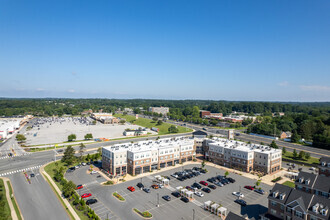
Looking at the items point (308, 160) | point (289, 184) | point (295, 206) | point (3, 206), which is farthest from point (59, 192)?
point (308, 160)

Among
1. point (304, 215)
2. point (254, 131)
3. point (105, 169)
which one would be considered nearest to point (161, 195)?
point (105, 169)

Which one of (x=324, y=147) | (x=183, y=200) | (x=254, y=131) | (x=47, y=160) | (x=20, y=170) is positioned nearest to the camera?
(x=183, y=200)

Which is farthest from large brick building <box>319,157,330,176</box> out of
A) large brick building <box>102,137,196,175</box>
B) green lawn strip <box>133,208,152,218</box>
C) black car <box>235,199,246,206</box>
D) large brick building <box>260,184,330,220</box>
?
green lawn strip <box>133,208,152,218</box>

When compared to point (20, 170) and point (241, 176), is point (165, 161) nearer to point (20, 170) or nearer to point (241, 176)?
point (241, 176)

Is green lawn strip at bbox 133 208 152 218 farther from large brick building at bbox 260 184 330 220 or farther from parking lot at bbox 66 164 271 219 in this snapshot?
large brick building at bbox 260 184 330 220

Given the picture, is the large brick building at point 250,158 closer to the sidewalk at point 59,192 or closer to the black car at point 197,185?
the black car at point 197,185

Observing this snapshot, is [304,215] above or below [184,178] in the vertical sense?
above

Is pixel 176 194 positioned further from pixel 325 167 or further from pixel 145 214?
pixel 325 167

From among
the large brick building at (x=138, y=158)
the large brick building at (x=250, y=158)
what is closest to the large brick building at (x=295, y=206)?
the large brick building at (x=250, y=158)
